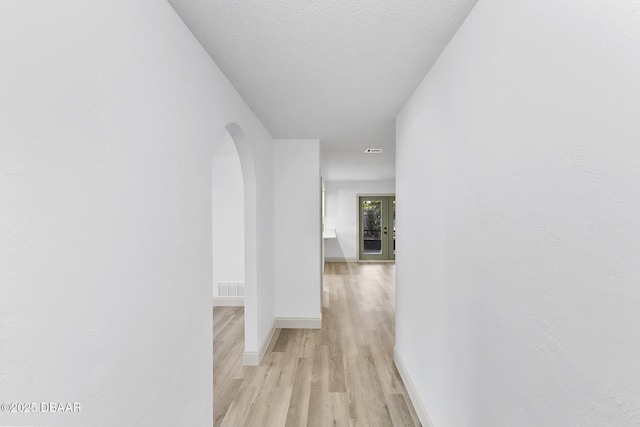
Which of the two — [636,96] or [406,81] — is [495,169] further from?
[406,81]

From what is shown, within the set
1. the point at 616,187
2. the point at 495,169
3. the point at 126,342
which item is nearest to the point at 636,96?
the point at 616,187

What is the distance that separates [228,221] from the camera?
16.4 feet

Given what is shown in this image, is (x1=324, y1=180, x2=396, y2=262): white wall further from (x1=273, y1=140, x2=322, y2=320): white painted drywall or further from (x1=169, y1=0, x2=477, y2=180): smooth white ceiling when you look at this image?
(x1=169, y1=0, x2=477, y2=180): smooth white ceiling

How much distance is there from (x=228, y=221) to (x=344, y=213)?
491cm

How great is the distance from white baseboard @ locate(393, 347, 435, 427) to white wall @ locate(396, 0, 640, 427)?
14.9 inches

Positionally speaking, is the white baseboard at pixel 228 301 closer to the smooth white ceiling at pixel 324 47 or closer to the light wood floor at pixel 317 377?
the light wood floor at pixel 317 377

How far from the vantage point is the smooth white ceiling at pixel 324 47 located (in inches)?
54.0

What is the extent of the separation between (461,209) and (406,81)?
3.52ft

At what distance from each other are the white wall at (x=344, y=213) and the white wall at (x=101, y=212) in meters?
7.73

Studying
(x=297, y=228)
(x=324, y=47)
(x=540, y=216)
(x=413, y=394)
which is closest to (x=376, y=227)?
(x=297, y=228)

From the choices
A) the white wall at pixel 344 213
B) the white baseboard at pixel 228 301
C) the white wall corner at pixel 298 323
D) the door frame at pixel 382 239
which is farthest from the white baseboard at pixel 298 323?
the door frame at pixel 382 239

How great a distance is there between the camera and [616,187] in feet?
2.31

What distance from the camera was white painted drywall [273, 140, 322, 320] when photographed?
13.0 feet

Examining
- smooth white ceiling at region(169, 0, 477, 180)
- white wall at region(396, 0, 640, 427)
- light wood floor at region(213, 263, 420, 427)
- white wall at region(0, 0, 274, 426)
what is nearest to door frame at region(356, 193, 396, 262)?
light wood floor at region(213, 263, 420, 427)
